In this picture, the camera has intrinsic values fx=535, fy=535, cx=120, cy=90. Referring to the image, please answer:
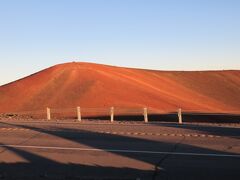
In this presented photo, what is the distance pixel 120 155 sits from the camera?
44.8ft

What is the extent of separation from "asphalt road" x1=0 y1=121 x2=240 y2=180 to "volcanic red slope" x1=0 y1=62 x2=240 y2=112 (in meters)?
55.3

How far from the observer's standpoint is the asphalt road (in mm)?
11117

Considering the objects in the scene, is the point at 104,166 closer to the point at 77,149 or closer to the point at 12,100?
the point at 77,149

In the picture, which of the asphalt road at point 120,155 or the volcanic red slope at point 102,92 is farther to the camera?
the volcanic red slope at point 102,92

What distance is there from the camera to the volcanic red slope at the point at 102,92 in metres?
79.4

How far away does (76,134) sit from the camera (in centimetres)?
1914

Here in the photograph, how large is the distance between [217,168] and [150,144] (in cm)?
456

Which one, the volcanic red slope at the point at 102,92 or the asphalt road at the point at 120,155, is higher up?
the volcanic red slope at the point at 102,92

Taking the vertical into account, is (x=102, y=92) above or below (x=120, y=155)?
above

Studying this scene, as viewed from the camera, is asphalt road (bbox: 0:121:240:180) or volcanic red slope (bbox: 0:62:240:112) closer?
asphalt road (bbox: 0:121:240:180)

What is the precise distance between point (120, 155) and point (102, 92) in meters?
70.3

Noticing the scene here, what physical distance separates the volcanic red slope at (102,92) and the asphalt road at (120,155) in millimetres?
55285

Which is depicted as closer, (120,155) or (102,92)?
(120,155)

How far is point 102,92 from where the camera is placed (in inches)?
3302
